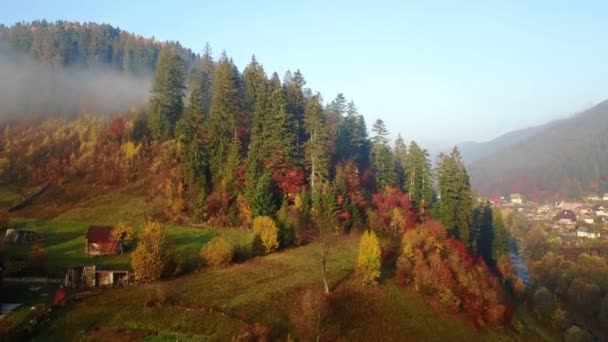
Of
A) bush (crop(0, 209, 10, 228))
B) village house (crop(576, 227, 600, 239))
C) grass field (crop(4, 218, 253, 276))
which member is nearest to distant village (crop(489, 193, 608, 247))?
village house (crop(576, 227, 600, 239))

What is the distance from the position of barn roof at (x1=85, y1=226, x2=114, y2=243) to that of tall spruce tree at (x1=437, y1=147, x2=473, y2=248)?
48.9m

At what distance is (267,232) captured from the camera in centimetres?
5219

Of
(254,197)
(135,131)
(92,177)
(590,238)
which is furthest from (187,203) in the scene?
(590,238)

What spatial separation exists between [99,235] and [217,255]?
47.3ft

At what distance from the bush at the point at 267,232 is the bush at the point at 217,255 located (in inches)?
225

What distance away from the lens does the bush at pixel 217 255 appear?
46125mm

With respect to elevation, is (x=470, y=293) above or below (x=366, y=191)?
below

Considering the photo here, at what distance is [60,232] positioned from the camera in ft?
183

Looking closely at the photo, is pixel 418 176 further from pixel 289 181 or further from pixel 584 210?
pixel 584 210

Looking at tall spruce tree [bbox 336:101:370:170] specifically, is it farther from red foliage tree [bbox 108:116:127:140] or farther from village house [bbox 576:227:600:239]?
village house [bbox 576:227:600:239]

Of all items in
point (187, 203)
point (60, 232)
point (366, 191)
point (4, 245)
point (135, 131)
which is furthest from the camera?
point (135, 131)

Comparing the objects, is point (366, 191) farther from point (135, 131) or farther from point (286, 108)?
point (135, 131)

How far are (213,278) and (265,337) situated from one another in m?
11.2

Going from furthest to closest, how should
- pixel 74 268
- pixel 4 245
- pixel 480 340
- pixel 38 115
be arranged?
pixel 38 115 → pixel 4 245 → pixel 480 340 → pixel 74 268
